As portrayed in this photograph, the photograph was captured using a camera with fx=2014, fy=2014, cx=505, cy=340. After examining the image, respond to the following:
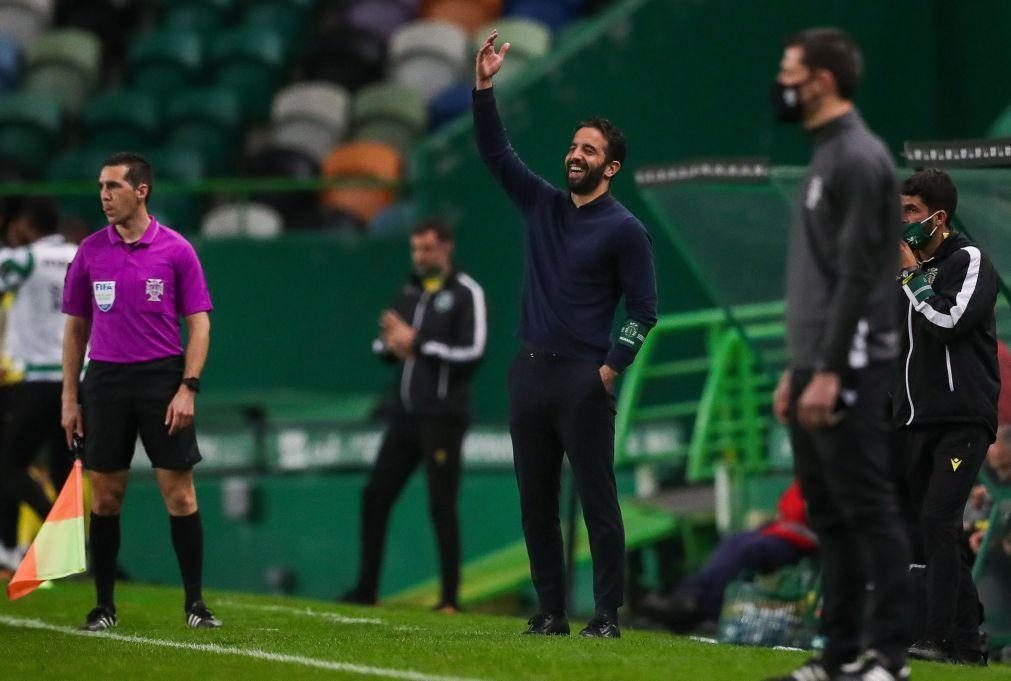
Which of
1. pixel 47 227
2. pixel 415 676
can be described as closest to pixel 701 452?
pixel 47 227

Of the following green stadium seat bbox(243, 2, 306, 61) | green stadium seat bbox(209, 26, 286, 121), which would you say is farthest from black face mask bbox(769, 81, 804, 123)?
green stadium seat bbox(243, 2, 306, 61)

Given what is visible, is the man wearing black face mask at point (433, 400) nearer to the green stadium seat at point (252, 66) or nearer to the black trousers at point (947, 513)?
the black trousers at point (947, 513)

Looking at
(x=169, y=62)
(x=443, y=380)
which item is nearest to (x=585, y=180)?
(x=443, y=380)

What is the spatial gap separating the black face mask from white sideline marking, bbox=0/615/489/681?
224 cm

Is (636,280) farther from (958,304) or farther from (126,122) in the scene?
(126,122)

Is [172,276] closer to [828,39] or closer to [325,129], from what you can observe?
[828,39]

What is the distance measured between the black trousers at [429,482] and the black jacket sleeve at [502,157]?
3376 mm

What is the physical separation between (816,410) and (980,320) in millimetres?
2394

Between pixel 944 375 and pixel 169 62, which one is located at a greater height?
pixel 169 62

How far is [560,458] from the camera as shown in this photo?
863 centimetres

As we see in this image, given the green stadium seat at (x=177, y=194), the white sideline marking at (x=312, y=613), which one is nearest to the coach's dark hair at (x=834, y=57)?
the white sideline marking at (x=312, y=613)

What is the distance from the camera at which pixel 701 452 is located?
45.5 ft

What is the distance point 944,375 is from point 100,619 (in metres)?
3.92

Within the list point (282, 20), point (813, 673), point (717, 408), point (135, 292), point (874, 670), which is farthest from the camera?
point (282, 20)
